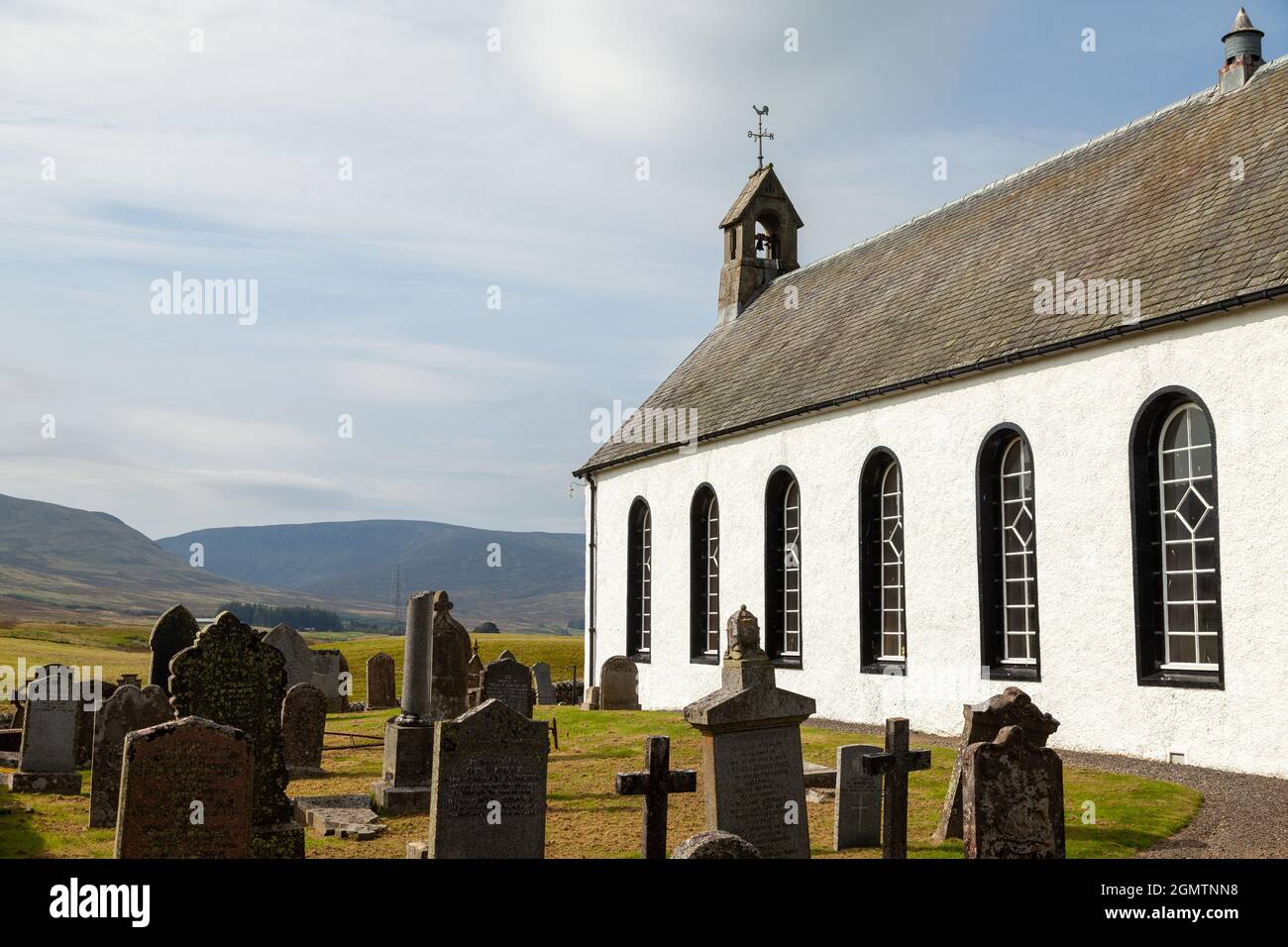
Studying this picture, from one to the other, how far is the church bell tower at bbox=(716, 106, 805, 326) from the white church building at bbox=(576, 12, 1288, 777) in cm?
549

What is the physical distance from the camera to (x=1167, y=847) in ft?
31.2

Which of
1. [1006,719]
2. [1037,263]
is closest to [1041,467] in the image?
[1037,263]

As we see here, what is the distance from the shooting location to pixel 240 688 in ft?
33.2

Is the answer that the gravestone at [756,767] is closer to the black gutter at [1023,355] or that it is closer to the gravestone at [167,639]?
the black gutter at [1023,355]

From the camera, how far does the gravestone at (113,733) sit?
465 inches

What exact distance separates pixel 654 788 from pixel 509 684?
28.8 ft

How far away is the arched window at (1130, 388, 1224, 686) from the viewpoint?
13.5m

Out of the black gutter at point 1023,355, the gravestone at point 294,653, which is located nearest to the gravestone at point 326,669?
the gravestone at point 294,653

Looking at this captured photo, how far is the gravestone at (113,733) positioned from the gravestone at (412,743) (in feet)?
8.40

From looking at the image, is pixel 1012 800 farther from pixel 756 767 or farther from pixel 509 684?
pixel 509 684

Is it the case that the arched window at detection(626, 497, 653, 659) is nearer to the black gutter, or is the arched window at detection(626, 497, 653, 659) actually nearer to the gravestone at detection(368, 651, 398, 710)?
the black gutter

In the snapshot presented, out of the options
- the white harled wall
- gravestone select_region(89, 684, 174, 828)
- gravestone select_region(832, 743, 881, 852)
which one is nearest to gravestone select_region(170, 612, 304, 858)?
gravestone select_region(89, 684, 174, 828)
